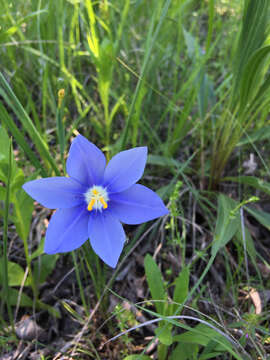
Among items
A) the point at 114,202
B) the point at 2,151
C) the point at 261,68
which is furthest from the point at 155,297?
the point at 261,68

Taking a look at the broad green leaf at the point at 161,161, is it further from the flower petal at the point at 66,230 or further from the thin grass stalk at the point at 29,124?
the flower petal at the point at 66,230

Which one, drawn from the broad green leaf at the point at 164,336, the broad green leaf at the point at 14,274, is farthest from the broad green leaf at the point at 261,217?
the broad green leaf at the point at 14,274

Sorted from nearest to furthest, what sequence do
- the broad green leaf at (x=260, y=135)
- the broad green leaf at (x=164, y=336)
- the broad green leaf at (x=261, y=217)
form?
1. the broad green leaf at (x=164, y=336)
2. the broad green leaf at (x=261, y=217)
3. the broad green leaf at (x=260, y=135)

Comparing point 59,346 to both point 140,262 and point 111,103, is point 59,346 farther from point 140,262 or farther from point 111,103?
point 111,103

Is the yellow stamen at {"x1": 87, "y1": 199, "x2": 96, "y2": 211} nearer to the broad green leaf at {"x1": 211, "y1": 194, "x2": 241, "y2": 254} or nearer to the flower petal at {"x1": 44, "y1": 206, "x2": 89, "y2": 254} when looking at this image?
the flower petal at {"x1": 44, "y1": 206, "x2": 89, "y2": 254}

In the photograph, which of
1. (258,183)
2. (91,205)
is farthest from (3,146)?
(258,183)
